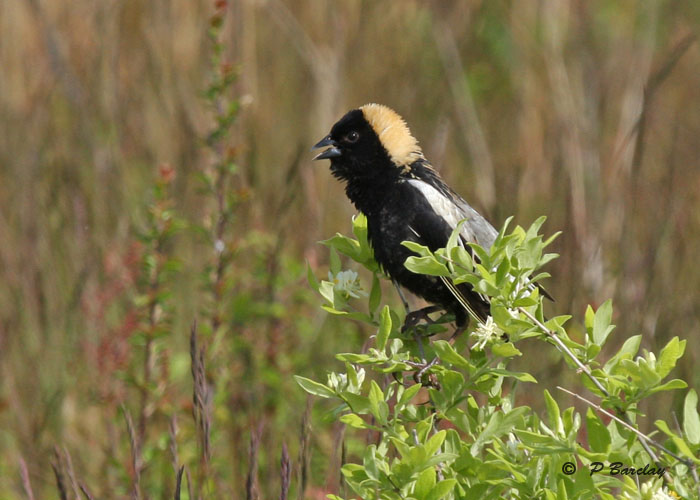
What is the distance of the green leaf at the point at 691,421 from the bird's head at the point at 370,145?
4.12ft

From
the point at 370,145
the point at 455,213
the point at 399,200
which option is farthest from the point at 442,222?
the point at 370,145

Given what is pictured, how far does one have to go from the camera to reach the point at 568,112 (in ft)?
11.0

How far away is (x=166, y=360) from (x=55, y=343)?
2.18 feet

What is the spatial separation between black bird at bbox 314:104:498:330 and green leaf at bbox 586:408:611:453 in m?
0.72

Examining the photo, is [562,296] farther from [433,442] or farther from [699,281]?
[433,442]

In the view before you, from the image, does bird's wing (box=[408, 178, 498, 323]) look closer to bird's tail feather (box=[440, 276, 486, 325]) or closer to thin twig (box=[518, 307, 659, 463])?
bird's tail feather (box=[440, 276, 486, 325])

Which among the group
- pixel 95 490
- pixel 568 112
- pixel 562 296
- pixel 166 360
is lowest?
pixel 95 490

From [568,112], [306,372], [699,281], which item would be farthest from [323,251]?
[699,281]

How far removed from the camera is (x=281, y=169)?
13.5 ft

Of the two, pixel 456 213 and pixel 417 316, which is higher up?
pixel 456 213

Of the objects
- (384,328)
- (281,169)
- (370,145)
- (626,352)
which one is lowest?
(626,352)

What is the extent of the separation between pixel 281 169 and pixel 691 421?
10.2 ft

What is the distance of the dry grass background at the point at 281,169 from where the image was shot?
2775 mm

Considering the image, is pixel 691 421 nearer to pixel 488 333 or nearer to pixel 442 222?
pixel 488 333
